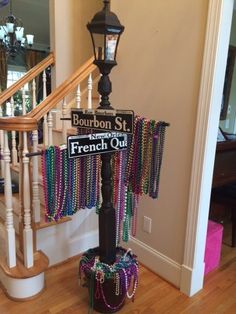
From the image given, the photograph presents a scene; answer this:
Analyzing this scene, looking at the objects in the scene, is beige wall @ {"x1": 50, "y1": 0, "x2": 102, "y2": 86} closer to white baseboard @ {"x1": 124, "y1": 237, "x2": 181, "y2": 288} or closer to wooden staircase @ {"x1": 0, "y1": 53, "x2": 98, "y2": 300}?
wooden staircase @ {"x1": 0, "y1": 53, "x2": 98, "y2": 300}

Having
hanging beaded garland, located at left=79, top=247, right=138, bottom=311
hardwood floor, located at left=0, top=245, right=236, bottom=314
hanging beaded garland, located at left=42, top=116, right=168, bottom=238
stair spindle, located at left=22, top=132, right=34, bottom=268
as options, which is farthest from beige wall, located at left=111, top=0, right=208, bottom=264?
stair spindle, located at left=22, top=132, right=34, bottom=268

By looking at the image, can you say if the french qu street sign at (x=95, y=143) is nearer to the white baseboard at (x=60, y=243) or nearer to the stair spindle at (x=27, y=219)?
the stair spindle at (x=27, y=219)

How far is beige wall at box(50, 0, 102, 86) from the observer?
2680mm

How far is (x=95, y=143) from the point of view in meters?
1.36

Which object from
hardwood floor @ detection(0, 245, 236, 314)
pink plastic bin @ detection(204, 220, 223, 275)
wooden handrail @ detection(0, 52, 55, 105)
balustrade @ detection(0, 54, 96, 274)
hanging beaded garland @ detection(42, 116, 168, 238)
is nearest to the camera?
hanging beaded garland @ detection(42, 116, 168, 238)

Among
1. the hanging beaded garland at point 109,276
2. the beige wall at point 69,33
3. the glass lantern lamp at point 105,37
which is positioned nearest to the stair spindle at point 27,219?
the hanging beaded garland at point 109,276

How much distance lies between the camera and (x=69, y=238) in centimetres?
224

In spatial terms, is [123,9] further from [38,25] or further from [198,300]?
[38,25]

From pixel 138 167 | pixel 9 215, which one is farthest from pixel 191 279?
pixel 9 215

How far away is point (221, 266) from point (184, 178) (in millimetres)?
931

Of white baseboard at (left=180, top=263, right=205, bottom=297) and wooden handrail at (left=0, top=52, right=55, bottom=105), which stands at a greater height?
wooden handrail at (left=0, top=52, right=55, bottom=105)

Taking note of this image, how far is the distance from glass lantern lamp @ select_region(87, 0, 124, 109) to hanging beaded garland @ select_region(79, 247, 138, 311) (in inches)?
35.7

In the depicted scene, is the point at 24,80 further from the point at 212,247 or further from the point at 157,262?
the point at 212,247

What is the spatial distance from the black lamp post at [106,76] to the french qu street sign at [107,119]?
0.19 feet
